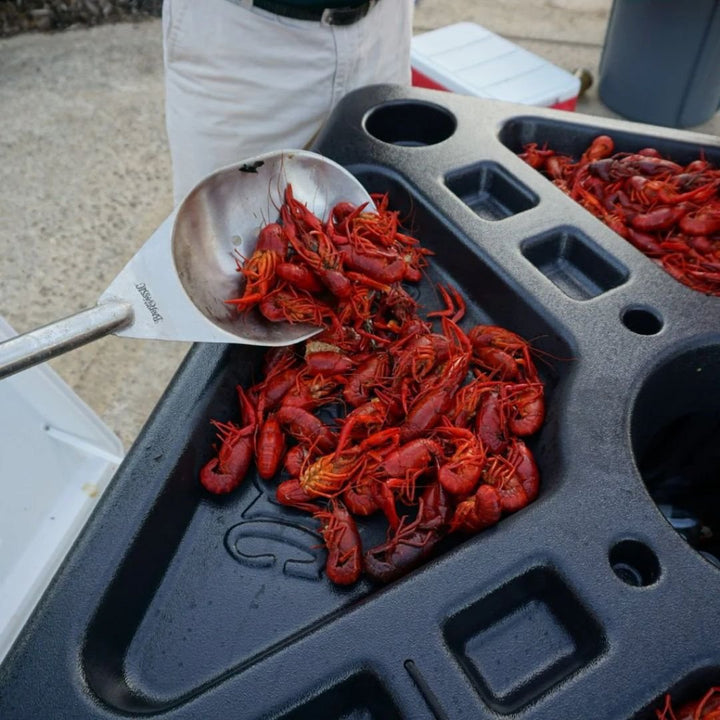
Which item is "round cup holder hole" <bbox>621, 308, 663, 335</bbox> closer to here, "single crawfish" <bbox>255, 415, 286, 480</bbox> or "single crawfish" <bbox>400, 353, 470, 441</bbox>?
"single crawfish" <bbox>400, 353, 470, 441</bbox>

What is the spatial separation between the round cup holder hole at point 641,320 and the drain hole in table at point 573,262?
14cm

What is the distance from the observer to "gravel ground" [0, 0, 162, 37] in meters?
5.18

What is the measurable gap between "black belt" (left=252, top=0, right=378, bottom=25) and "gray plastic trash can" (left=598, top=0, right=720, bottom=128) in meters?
2.52

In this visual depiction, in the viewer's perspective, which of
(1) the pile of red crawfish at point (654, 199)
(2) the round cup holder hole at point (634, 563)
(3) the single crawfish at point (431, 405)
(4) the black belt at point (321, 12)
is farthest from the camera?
(4) the black belt at point (321, 12)

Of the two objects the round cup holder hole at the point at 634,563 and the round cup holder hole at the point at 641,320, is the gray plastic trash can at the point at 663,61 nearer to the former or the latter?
the round cup holder hole at the point at 641,320

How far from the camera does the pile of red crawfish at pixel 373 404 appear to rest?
4.18ft

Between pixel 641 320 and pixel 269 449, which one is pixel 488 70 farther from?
pixel 269 449

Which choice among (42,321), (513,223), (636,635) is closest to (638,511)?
(636,635)

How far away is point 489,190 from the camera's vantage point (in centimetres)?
196

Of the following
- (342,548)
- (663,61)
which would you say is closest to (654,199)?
(342,548)

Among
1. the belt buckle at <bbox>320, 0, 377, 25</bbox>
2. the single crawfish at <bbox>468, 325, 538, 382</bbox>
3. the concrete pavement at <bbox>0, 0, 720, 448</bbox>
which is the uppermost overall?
the belt buckle at <bbox>320, 0, 377, 25</bbox>

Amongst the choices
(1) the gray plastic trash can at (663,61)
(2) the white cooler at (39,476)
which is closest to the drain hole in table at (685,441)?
(2) the white cooler at (39,476)

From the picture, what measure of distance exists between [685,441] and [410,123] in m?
1.22

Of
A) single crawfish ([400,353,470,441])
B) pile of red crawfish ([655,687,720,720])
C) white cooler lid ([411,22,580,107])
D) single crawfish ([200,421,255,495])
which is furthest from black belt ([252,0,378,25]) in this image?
pile of red crawfish ([655,687,720,720])
